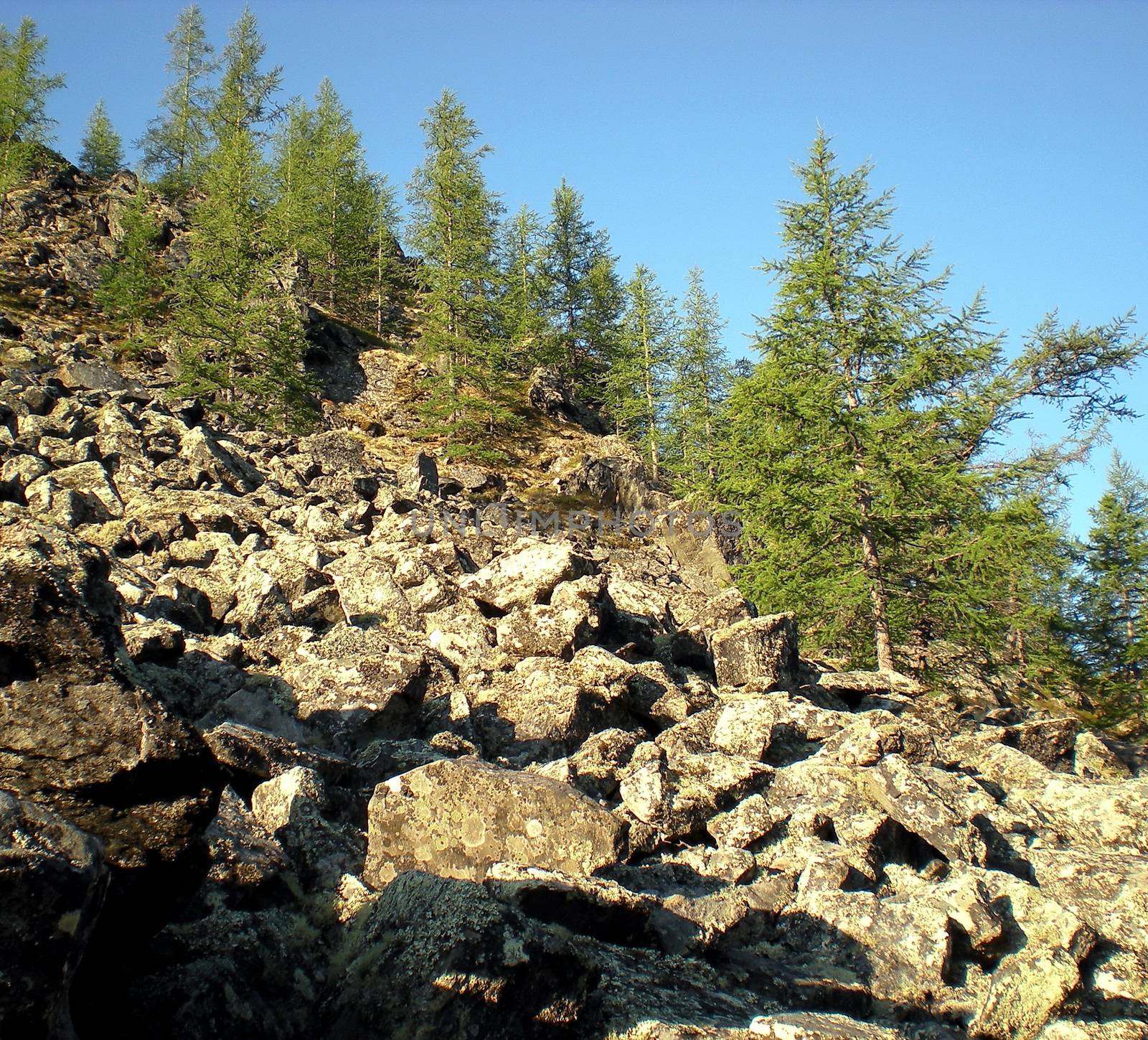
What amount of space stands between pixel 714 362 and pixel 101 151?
50.6 m

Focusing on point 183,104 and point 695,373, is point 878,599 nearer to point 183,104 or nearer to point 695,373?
point 695,373

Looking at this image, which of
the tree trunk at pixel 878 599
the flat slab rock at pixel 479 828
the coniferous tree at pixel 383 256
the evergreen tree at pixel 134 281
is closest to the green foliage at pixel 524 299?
the coniferous tree at pixel 383 256

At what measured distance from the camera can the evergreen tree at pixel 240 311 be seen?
1287 inches

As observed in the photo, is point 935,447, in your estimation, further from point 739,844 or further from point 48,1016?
point 48,1016

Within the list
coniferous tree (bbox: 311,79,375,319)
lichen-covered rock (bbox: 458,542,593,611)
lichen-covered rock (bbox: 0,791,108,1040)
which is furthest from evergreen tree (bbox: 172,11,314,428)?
lichen-covered rock (bbox: 0,791,108,1040)

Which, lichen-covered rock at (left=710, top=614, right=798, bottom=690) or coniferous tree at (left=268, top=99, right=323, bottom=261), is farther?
coniferous tree at (left=268, top=99, right=323, bottom=261)

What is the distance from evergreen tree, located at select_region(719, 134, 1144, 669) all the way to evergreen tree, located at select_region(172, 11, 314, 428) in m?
19.3

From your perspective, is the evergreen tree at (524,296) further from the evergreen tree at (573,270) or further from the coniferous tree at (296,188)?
the coniferous tree at (296,188)

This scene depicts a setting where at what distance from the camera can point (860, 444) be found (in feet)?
62.7

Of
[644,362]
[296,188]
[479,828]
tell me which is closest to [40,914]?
[479,828]

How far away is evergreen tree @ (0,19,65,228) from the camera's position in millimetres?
48656

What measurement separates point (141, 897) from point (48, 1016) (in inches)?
38.4

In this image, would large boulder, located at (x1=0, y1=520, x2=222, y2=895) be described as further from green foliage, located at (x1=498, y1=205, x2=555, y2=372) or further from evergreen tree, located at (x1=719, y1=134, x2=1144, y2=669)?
green foliage, located at (x1=498, y1=205, x2=555, y2=372)

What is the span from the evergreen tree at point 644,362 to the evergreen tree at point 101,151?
43196 mm
